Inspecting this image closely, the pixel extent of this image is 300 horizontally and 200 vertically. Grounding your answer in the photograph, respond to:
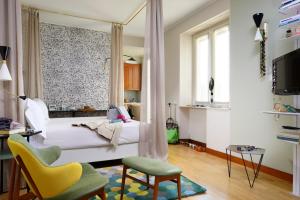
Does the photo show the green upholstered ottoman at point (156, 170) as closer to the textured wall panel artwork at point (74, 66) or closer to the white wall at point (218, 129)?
the white wall at point (218, 129)

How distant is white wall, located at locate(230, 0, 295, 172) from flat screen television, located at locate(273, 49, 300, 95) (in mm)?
277

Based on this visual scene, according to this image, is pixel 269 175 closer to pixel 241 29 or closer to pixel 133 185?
pixel 133 185

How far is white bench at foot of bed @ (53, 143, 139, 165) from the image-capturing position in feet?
9.54

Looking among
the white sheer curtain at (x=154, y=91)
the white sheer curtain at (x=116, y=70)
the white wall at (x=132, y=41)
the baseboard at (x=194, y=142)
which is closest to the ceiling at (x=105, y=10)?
the white sheer curtain at (x=116, y=70)

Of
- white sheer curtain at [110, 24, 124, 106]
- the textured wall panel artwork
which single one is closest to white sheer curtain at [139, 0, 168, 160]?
white sheer curtain at [110, 24, 124, 106]

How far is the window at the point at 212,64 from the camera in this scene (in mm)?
4031

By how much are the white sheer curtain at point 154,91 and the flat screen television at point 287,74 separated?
4.82ft

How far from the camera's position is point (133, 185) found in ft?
8.14

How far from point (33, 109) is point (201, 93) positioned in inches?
134

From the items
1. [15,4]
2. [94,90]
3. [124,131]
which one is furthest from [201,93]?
[15,4]

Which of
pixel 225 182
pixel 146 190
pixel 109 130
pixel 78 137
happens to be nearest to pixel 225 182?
pixel 225 182

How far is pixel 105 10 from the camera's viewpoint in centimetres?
421

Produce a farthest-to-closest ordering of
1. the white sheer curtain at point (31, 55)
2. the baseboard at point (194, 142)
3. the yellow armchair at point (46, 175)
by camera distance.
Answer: the baseboard at point (194, 142) → the white sheer curtain at point (31, 55) → the yellow armchair at point (46, 175)

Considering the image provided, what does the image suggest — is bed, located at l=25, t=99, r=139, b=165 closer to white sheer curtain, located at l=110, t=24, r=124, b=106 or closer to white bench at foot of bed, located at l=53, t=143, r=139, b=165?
white bench at foot of bed, located at l=53, t=143, r=139, b=165
